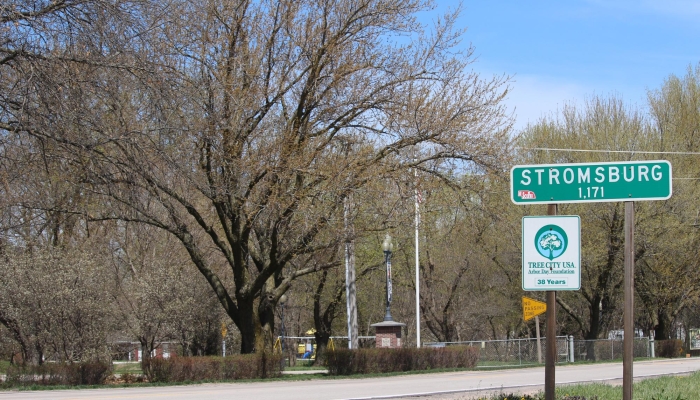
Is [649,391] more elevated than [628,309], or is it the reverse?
[628,309]

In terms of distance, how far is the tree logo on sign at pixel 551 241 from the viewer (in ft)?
29.4

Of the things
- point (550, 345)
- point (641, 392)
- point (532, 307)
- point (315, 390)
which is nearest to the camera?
point (550, 345)

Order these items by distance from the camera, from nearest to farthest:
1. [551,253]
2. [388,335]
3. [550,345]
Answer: [551,253], [550,345], [388,335]

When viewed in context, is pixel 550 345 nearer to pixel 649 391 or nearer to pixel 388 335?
pixel 649 391

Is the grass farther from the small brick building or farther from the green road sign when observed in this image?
the small brick building

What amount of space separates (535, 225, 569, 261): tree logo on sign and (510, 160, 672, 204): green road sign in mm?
350

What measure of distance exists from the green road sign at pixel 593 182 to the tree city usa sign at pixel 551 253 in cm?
31

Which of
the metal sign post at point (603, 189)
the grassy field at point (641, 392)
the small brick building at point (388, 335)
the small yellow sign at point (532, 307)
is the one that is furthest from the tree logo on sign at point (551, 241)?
the small yellow sign at point (532, 307)

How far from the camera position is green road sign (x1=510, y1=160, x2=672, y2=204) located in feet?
28.9

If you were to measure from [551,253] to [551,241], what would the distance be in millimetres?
137

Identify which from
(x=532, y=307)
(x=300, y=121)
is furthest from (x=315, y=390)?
(x=532, y=307)

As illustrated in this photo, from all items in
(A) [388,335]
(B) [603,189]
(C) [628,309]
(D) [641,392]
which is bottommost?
(A) [388,335]

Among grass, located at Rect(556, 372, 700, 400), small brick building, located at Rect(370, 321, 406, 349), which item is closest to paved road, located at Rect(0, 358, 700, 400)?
grass, located at Rect(556, 372, 700, 400)

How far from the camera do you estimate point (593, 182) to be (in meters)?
9.10
